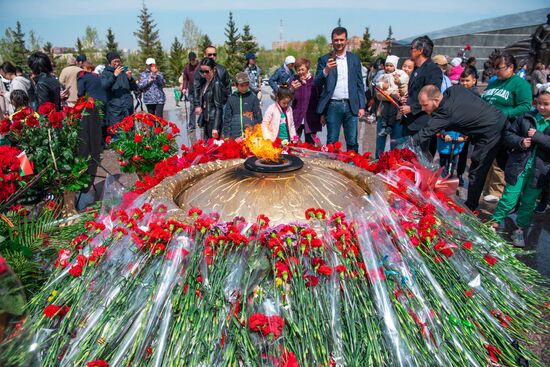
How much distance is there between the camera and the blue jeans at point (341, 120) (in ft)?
18.3

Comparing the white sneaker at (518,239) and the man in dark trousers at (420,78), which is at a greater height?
the man in dark trousers at (420,78)

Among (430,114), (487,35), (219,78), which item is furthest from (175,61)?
(430,114)

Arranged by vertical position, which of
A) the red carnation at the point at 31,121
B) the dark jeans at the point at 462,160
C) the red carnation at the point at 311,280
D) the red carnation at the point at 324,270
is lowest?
the dark jeans at the point at 462,160

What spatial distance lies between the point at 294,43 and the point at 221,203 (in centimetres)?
10579

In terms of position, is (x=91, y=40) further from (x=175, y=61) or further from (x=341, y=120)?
(x=341, y=120)

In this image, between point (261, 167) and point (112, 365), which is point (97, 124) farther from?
point (112, 365)

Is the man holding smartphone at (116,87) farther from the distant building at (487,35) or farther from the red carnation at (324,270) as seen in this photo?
the distant building at (487,35)

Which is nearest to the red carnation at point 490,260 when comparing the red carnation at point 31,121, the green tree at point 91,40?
the red carnation at point 31,121

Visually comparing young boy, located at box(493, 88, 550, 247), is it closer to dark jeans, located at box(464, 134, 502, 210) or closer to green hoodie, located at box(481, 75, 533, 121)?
dark jeans, located at box(464, 134, 502, 210)

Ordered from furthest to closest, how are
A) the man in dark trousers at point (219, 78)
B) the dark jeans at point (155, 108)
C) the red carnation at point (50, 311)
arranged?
the dark jeans at point (155, 108), the man in dark trousers at point (219, 78), the red carnation at point (50, 311)

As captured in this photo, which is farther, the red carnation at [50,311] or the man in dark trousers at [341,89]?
the man in dark trousers at [341,89]

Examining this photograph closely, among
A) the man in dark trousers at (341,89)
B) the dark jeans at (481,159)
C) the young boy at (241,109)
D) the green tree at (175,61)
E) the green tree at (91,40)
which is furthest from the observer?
the green tree at (91,40)

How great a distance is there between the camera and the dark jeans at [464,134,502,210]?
443cm

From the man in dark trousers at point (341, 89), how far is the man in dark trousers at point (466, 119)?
131cm
